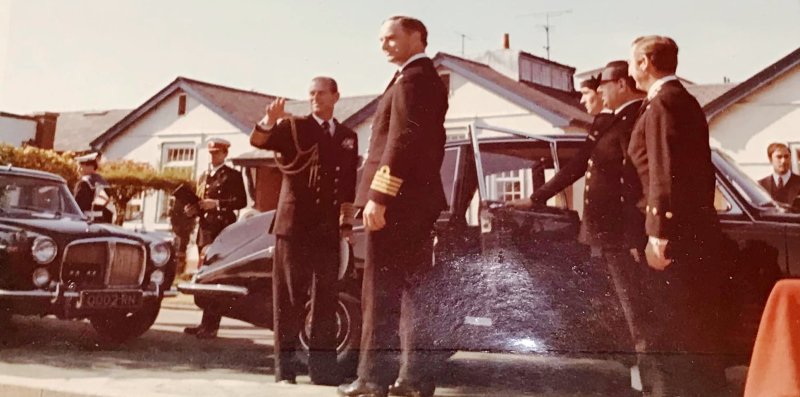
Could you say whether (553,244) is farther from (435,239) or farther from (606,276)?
(435,239)

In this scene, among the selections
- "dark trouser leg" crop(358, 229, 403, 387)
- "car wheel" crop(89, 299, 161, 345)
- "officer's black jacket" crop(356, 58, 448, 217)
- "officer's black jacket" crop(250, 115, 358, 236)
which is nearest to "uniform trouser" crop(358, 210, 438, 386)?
"dark trouser leg" crop(358, 229, 403, 387)

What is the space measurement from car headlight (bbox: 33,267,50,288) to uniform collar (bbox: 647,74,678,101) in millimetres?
3326

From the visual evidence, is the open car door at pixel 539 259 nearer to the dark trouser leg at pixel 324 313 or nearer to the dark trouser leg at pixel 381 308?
the dark trouser leg at pixel 381 308

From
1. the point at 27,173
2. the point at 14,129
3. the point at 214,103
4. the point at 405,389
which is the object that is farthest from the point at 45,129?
the point at 405,389

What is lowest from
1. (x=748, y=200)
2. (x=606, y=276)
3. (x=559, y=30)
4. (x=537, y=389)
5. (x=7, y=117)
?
(x=537, y=389)

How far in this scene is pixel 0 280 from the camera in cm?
354

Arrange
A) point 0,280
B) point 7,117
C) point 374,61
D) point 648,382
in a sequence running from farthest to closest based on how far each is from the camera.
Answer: point 7,117 → point 0,280 → point 374,61 → point 648,382

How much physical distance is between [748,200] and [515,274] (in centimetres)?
105

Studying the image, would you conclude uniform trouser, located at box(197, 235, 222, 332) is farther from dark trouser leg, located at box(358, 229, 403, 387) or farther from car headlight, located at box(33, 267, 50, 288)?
dark trouser leg, located at box(358, 229, 403, 387)

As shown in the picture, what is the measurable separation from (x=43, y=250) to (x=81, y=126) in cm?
78

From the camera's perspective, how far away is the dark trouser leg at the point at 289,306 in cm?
308

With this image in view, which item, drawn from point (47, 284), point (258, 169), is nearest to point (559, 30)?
point (258, 169)

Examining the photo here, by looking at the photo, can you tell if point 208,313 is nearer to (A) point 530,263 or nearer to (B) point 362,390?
(B) point 362,390

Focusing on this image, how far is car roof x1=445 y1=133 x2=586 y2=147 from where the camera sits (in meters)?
3.00
